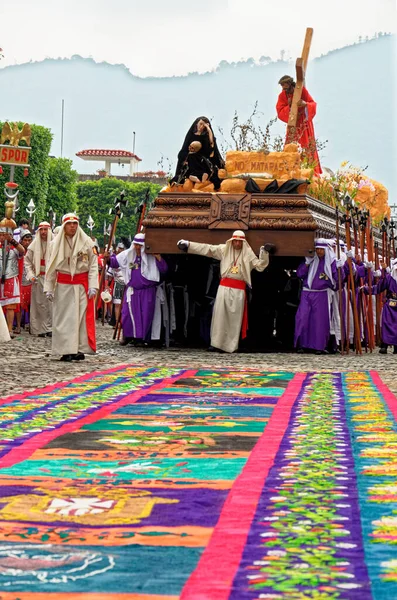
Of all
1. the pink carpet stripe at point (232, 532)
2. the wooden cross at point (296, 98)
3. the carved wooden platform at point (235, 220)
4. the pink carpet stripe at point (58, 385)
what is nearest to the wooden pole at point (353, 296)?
the carved wooden platform at point (235, 220)

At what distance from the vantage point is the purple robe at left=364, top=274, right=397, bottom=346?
657 inches

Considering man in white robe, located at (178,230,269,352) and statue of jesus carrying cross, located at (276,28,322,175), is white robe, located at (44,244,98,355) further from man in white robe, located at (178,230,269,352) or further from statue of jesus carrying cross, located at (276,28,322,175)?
statue of jesus carrying cross, located at (276,28,322,175)

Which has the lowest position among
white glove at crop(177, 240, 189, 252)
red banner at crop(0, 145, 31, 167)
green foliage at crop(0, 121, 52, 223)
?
white glove at crop(177, 240, 189, 252)

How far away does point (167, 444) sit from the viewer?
5812 mm

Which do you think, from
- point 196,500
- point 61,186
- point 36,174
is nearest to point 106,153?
point 61,186

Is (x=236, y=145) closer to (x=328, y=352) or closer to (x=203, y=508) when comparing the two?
(x=328, y=352)

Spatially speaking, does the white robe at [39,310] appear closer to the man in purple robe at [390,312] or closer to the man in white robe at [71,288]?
the man in purple robe at [390,312]

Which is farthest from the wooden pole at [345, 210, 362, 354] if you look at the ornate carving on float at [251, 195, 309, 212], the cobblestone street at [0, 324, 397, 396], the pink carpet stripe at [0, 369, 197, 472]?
the pink carpet stripe at [0, 369, 197, 472]

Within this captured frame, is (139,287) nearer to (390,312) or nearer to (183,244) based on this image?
(183,244)

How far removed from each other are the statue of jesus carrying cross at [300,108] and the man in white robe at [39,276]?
4923 millimetres

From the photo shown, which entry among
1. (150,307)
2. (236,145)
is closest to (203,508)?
(150,307)

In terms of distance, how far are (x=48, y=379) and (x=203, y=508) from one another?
5.87 meters

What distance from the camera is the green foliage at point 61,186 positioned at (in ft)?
200

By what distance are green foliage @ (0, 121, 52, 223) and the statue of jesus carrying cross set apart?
2914 cm
